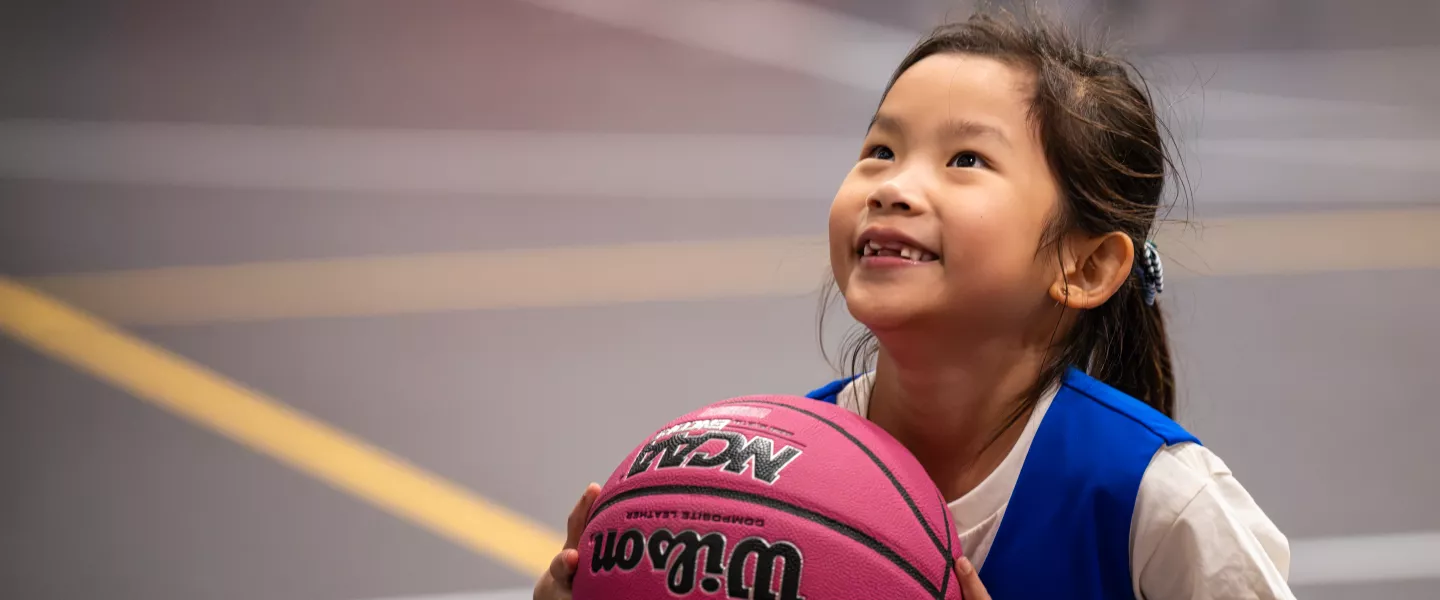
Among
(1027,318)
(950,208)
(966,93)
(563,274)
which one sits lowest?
(1027,318)

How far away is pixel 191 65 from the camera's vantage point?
3992 millimetres

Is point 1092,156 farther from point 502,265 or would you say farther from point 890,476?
point 502,265

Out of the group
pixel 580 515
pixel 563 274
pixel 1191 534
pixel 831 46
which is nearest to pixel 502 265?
pixel 563 274

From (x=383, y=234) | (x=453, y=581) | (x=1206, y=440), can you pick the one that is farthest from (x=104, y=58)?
(x=1206, y=440)

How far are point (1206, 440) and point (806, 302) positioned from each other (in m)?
1.00

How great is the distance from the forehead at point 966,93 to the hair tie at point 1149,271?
24 centimetres

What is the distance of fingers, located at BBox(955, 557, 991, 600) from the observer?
125 cm

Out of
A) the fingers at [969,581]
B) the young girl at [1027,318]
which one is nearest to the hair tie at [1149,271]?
the young girl at [1027,318]

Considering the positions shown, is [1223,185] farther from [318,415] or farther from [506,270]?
[318,415]

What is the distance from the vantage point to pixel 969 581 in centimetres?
125

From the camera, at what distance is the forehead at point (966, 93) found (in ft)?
4.50

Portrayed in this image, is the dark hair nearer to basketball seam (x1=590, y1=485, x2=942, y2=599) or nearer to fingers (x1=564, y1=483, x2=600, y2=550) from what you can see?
basketball seam (x1=590, y1=485, x2=942, y2=599)

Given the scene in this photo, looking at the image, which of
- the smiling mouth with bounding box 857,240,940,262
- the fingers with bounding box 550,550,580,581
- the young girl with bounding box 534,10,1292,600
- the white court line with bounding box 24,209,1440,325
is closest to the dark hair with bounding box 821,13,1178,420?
the young girl with bounding box 534,10,1292,600

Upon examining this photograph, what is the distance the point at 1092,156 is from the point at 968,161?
142 millimetres
